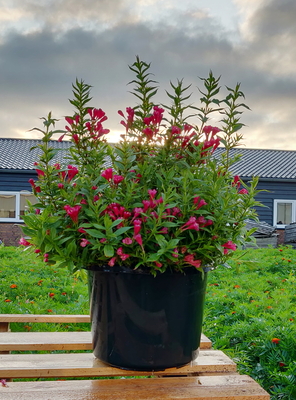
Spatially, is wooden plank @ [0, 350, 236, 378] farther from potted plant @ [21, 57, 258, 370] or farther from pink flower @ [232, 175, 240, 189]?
pink flower @ [232, 175, 240, 189]

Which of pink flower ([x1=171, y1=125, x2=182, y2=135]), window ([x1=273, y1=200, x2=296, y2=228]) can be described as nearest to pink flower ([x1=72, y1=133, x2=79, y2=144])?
pink flower ([x1=171, y1=125, x2=182, y2=135])

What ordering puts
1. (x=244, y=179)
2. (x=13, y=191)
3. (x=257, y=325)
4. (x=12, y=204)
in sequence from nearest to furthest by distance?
(x=257, y=325), (x=13, y=191), (x=12, y=204), (x=244, y=179)

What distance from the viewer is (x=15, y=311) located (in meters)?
3.47

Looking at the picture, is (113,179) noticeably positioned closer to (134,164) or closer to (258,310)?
(134,164)

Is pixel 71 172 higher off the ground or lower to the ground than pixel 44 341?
higher

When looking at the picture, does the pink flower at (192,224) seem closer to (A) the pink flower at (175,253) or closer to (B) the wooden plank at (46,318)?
(A) the pink flower at (175,253)

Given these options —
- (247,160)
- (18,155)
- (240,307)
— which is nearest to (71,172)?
(240,307)

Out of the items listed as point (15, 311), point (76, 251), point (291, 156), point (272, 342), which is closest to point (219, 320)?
point (272, 342)

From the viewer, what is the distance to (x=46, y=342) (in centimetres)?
191

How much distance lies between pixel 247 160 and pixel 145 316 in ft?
56.0

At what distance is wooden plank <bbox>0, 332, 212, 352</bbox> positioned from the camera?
187cm

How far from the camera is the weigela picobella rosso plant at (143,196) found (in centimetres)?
145

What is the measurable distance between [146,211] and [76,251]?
0.31 metres

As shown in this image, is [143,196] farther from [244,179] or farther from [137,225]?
[244,179]
